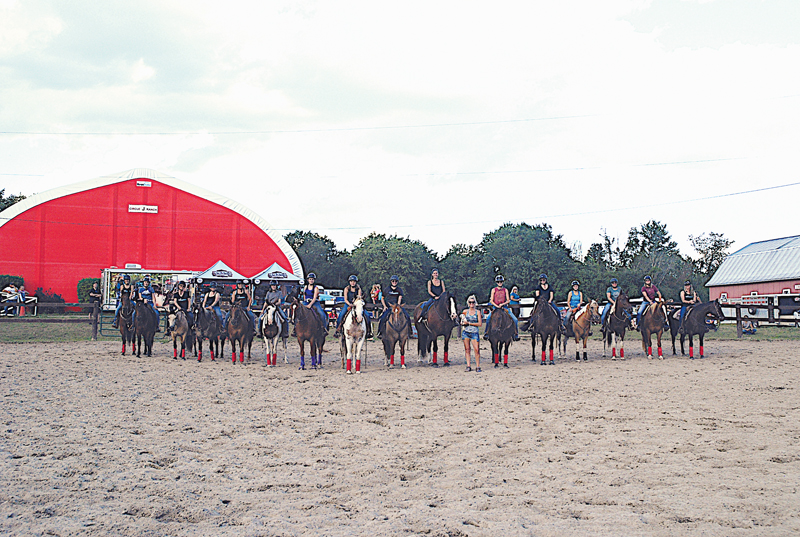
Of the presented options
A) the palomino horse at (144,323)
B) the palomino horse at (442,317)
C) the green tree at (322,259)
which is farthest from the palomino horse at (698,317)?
the green tree at (322,259)

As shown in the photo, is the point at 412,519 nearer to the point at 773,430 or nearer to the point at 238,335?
the point at 773,430

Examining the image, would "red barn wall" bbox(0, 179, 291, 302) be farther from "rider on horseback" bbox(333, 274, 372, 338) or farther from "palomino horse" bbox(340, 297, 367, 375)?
"palomino horse" bbox(340, 297, 367, 375)

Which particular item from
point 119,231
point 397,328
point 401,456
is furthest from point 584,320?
point 119,231

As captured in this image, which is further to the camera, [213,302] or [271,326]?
[213,302]

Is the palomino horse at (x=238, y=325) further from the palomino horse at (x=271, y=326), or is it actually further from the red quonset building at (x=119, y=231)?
the red quonset building at (x=119, y=231)

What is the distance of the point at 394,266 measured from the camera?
5219cm

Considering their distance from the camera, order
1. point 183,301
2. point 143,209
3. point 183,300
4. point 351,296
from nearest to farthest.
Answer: point 351,296 → point 183,301 → point 183,300 → point 143,209

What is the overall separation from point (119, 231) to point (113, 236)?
→ 450 mm

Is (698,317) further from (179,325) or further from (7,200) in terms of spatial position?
(7,200)

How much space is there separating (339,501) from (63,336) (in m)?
21.9

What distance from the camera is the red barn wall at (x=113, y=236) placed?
35812 millimetres

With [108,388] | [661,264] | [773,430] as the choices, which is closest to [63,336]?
[108,388]

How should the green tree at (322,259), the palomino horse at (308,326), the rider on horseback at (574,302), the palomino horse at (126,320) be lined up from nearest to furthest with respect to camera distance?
the palomino horse at (308,326)
the palomino horse at (126,320)
the rider on horseback at (574,302)
the green tree at (322,259)

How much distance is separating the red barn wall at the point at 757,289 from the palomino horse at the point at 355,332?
3311cm
